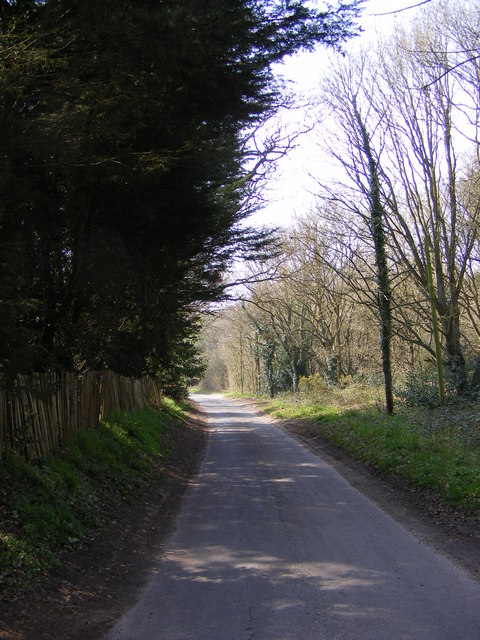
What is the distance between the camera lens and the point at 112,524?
729cm

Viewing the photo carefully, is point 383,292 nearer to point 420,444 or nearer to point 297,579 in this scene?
point 420,444

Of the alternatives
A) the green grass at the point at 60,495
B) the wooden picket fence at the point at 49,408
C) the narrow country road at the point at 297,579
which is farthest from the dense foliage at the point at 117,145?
the narrow country road at the point at 297,579

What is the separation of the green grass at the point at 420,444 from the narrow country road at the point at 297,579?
1255 mm

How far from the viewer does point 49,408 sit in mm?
8445

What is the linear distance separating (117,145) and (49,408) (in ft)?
13.9

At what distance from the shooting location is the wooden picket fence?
6984 mm

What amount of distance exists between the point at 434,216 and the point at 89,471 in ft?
57.2

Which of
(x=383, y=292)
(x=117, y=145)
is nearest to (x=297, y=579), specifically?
(x=117, y=145)

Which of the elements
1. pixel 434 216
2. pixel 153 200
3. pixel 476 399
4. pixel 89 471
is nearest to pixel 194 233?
pixel 153 200

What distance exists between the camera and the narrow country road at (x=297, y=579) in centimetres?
428

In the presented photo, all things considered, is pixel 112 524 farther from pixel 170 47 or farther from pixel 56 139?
pixel 170 47

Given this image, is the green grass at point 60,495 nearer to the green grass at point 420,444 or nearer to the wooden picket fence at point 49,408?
the wooden picket fence at point 49,408

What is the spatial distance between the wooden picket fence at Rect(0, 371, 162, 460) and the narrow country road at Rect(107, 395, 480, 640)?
2443 millimetres

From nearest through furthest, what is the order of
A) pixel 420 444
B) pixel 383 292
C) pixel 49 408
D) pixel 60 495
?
pixel 60 495 → pixel 49 408 → pixel 420 444 → pixel 383 292
